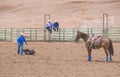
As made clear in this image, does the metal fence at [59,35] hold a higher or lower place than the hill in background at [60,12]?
lower

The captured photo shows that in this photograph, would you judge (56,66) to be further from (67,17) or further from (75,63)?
(67,17)

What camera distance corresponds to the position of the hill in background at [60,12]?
61.1 m

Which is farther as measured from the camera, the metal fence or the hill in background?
the hill in background

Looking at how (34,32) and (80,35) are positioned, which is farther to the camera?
(34,32)

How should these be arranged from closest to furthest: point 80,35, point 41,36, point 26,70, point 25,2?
point 26,70 → point 80,35 → point 41,36 → point 25,2

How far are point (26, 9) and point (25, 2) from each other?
4.99 meters

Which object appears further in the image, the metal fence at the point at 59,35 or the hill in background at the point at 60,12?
the hill in background at the point at 60,12

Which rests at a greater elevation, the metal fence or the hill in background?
the hill in background

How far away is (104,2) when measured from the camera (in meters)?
71.3

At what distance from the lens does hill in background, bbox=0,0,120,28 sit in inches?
2404

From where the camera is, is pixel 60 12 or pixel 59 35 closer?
pixel 59 35

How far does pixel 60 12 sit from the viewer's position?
67938 mm

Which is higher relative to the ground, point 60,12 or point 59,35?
point 60,12

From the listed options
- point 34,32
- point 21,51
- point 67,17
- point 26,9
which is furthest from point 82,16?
point 21,51
